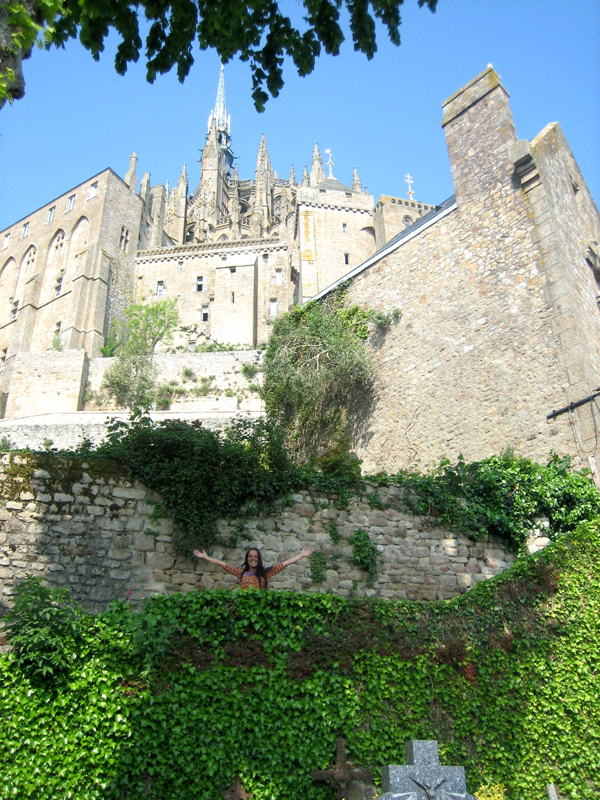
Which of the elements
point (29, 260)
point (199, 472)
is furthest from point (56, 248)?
point (199, 472)

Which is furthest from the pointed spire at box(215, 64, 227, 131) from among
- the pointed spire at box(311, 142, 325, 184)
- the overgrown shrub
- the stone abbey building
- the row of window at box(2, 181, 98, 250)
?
the overgrown shrub

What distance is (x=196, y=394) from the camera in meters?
24.6

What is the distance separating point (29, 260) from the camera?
4688cm

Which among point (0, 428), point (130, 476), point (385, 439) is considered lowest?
point (130, 476)

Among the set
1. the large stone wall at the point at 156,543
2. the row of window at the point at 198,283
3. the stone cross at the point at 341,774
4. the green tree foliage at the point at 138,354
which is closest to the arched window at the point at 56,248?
the row of window at the point at 198,283

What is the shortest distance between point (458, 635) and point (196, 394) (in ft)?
60.3

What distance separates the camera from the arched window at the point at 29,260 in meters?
46.3

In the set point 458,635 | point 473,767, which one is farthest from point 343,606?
point 473,767

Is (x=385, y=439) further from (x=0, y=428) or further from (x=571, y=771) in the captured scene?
(x=0, y=428)

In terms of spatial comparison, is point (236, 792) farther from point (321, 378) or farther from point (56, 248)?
point (56, 248)

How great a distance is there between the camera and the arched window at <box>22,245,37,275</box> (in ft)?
152

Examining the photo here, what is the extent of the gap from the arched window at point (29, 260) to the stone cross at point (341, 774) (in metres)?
45.5

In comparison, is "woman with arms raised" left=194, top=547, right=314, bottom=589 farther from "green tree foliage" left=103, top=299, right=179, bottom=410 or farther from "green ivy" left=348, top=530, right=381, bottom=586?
"green tree foliage" left=103, top=299, right=179, bottom=410

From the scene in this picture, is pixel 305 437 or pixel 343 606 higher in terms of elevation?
pixel 305 437
